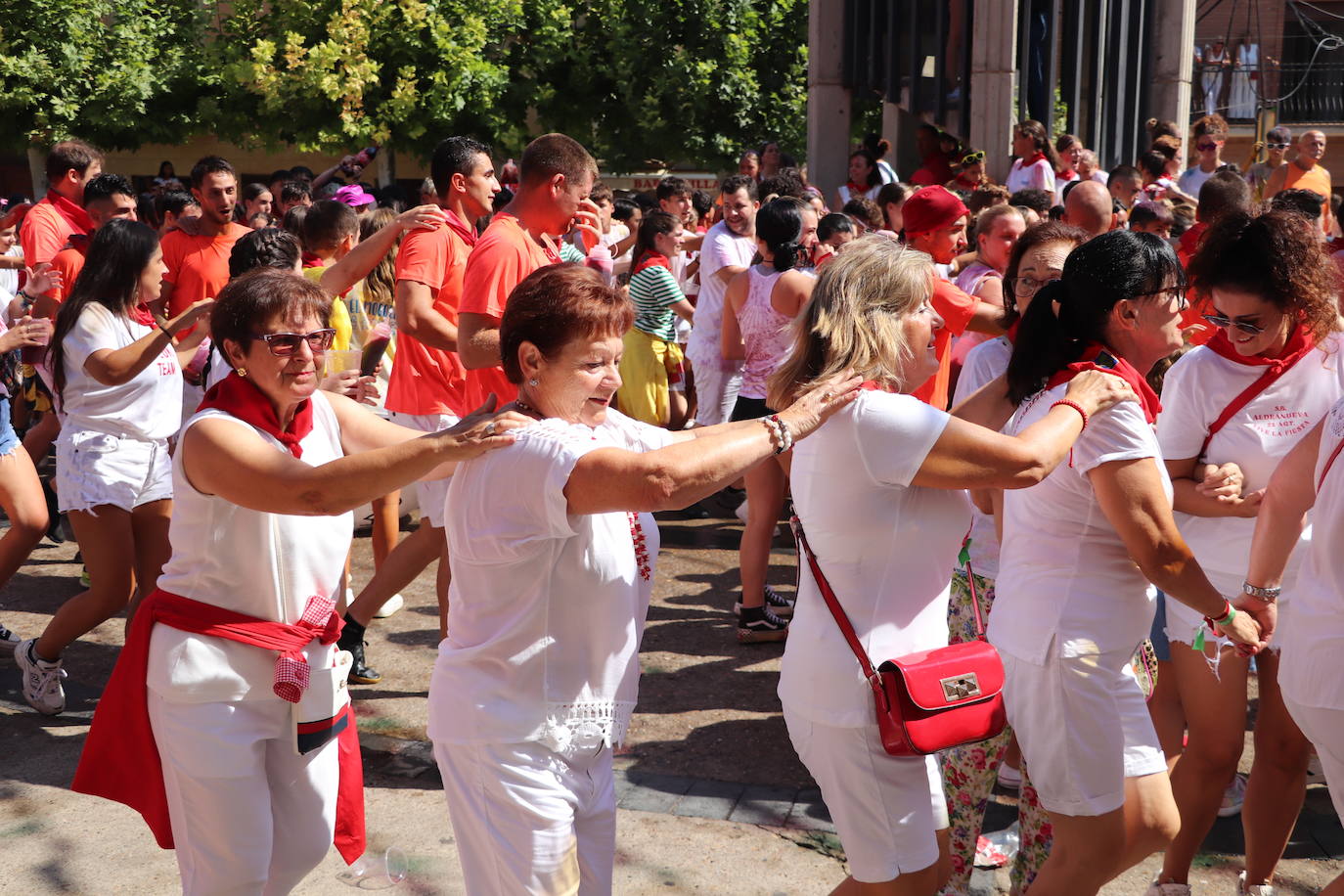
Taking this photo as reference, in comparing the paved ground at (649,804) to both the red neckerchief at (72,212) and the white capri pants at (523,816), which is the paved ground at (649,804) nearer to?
the white capri pants at (523,816)

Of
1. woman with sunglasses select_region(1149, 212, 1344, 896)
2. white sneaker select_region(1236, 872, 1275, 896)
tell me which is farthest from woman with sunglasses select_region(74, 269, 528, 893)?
white sneaker select_region(1236, 872, 1275, 896)

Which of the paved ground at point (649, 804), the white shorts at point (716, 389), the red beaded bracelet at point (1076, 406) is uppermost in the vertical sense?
the red beaded bracelet at point (1076, 406)

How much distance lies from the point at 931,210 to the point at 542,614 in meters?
3.84

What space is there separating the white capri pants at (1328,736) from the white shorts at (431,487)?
297cm

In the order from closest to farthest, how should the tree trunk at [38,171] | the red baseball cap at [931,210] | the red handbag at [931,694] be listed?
the red handbag at [931,694] < the red baseball cap at [931,210] < the tree trunk at [38,171]

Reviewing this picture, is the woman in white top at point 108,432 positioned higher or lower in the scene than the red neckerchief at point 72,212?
lower

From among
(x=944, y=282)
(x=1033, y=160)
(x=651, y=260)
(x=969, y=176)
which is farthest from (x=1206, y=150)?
(x=944, y=282)

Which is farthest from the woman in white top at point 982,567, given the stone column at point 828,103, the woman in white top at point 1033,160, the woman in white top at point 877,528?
the stone column at point 828,103

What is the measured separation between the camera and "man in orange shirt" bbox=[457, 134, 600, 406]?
15.5 ft

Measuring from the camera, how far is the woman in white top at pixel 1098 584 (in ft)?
9.73

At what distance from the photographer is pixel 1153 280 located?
3.14 m

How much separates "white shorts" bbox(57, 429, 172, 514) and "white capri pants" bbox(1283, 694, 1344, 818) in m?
4.30

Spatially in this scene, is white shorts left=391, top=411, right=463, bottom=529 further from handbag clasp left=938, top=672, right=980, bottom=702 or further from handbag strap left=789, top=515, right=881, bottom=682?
handbag clasp left=938, top=672, right=980, bottom=702

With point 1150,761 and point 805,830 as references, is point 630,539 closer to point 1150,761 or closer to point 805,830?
point 1150,761
